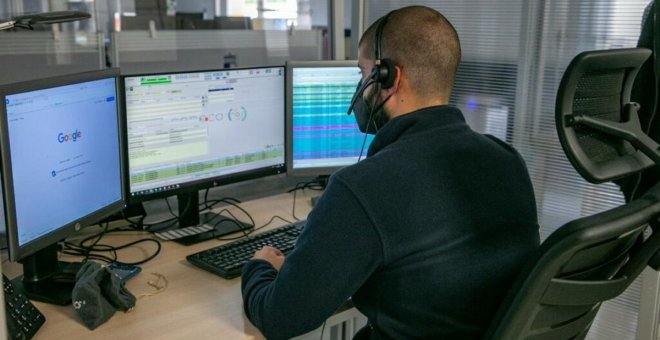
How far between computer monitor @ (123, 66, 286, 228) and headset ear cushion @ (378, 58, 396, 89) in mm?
741

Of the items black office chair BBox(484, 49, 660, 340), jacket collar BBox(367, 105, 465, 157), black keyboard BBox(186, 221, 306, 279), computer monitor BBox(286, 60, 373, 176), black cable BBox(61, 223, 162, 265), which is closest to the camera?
black office chair BBox(484, 49, 660, 340)

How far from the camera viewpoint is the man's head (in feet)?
4.58

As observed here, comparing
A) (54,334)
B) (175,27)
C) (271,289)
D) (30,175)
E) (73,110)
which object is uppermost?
(175,27)

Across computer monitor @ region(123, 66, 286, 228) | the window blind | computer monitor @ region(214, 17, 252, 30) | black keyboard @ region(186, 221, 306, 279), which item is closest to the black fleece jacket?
black keyboard @ region(186, 221, 306, 279)

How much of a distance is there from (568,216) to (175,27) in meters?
1.45

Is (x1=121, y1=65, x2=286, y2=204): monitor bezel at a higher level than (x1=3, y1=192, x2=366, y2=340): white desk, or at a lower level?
higher

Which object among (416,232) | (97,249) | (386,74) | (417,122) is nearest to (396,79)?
(386,74)

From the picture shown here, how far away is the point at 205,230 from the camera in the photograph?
2.03 meters

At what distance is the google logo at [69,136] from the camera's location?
154 cm

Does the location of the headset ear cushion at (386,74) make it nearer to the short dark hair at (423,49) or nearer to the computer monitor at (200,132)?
the short dark hair at (423,49)

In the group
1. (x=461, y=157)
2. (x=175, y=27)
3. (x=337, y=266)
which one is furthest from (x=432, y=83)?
(x=175, y=27)

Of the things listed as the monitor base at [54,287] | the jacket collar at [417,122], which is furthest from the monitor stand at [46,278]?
the jacket collar at [417,122]

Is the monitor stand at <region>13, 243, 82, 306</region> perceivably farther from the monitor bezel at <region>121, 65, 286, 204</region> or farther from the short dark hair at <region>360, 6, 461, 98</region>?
the short dark hair at <region>360, 6, 461, 98</region>

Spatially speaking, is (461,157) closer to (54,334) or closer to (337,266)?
(337,266)
